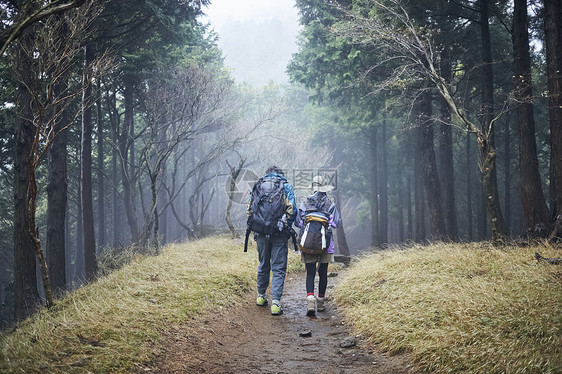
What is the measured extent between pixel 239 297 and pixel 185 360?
2.85 metres

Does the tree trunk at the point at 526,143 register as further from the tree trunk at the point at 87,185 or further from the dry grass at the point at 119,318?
the tree trunk at the point at 87,185

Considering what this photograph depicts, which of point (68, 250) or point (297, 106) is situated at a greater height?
point (297, 106)

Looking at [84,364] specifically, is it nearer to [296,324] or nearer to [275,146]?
[296,324]

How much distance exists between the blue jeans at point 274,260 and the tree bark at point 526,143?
21.1 ft

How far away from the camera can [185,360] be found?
4.31 m

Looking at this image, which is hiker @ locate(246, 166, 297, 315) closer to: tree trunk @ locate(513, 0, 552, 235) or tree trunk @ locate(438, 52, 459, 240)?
tree trunk @ locate(513, 0, 552, 235)

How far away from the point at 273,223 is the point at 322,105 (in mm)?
24954

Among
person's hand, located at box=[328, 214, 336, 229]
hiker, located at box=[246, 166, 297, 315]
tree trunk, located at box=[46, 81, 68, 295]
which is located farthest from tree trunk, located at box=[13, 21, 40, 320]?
person's hand, located at box=[328, 214, 336, 229]

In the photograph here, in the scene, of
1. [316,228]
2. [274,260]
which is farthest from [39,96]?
[316,228]

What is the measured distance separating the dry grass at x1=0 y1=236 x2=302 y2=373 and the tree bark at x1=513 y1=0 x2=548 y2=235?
6.63 metres

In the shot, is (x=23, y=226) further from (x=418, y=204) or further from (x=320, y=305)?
(x=418, y=204)

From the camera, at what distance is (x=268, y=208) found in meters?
6.45

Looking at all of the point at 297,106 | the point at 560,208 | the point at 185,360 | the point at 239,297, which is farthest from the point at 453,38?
the point at 297,106

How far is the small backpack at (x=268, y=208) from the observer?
21.0 ft
